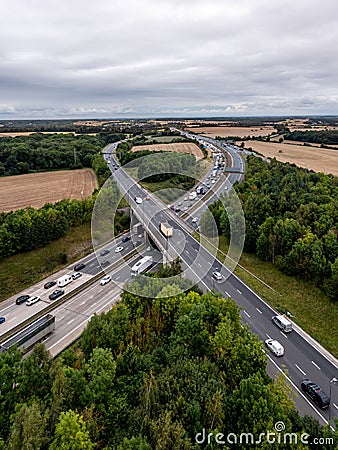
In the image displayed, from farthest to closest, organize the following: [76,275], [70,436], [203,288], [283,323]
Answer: [76,275], [203,288], [283,323], [70,436]

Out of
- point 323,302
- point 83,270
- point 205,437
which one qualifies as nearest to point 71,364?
point 205,437

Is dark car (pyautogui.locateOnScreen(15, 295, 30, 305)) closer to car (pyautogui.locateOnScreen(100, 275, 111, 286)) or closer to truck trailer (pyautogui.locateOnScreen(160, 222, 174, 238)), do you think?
car (pyautogui.locateOnScreen(100, 275, 111, 286))

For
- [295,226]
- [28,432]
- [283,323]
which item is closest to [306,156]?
[295,226]

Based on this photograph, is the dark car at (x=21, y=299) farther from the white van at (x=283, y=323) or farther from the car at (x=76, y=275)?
the white van at (x=283, y=323)

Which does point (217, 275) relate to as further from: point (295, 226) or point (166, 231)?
point (295, 226)

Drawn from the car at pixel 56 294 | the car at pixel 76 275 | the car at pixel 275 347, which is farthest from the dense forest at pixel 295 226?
the car at pixel 56 294

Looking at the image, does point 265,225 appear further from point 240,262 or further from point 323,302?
point 323,302
